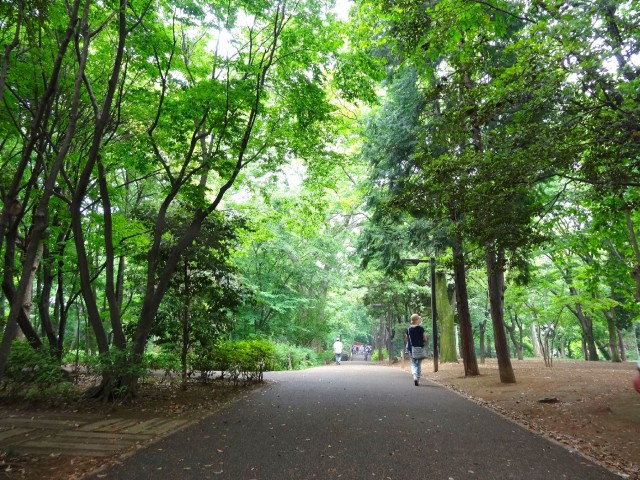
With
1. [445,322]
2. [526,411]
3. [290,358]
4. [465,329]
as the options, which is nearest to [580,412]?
[526,411]

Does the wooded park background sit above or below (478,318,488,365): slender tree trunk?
above

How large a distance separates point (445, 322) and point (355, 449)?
1608cm

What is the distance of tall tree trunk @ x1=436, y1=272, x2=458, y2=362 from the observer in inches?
770

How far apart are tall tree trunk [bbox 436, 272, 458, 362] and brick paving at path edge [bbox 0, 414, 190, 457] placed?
15.8 metres

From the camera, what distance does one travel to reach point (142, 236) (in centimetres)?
964

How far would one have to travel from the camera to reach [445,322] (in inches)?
767

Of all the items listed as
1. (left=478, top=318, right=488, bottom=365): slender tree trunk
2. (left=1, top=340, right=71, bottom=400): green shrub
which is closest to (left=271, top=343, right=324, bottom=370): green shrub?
(left=478, top=318, right=488, bottom=365): slender tree trunk

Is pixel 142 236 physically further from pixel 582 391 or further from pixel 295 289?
pixel 295 289

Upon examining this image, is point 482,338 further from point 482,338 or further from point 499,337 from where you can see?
point 499,337

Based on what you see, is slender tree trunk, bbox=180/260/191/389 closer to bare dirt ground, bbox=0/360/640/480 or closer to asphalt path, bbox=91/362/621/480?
bare dirt ground, bbox=0/360/640/480

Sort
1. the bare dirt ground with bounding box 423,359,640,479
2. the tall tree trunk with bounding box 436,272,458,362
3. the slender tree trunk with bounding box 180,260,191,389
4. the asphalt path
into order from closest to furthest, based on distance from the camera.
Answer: the asphalt path
the bare dirt ground with bounding box 423,359,640,479
the slender tree trunk with bounding box 180,260,191,389
the tall tree trunk with bounding box 436,272,458,362

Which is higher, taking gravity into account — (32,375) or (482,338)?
(482,338)

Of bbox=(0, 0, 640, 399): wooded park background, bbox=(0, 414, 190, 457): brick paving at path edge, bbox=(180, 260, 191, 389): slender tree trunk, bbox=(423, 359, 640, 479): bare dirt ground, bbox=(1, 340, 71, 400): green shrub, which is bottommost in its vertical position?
bbox=(423, 359, 640, 479): bare dirt ground

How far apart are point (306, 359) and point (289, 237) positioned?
7723mm
